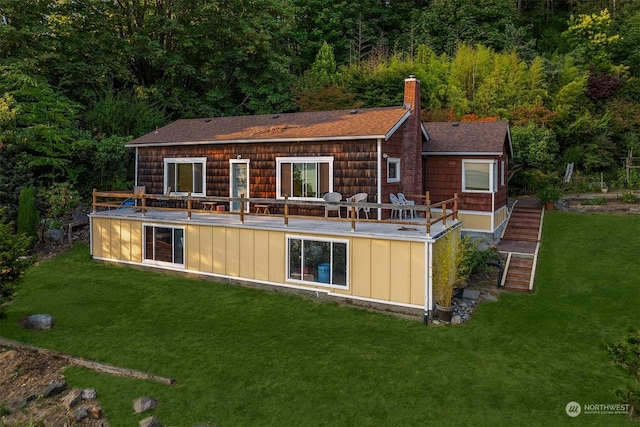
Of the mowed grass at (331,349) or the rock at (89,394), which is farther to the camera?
the rock at (89,394)

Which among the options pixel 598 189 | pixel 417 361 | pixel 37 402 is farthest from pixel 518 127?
pixel 37 402

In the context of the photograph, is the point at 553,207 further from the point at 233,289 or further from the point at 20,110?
the point at 20,110

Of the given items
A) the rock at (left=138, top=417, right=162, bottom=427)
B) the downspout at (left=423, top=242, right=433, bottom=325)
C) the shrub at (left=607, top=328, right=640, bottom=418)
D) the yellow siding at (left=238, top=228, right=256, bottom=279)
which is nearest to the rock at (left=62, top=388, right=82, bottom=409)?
the rock at (left=138, top=417, right=162, bottom=427)

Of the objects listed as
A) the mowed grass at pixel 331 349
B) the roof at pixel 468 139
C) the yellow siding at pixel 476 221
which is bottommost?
the mowed grass at pixel 331 349

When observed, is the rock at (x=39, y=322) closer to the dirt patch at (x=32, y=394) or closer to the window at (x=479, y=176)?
the dirt patch at (x=32, y=394)

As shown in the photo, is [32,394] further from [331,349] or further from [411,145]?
[411,145]

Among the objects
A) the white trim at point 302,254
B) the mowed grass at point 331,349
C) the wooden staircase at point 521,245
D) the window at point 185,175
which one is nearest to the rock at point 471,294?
the mowed grass at point 331,349

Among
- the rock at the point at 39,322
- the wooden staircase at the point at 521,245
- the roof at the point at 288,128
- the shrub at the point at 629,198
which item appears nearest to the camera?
the rock at the point at 39,322
